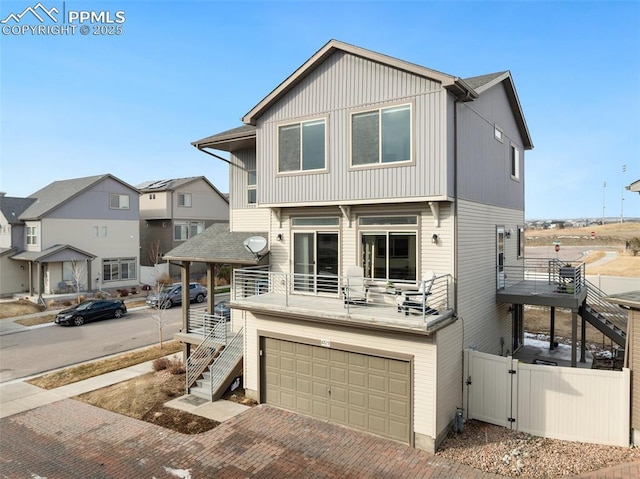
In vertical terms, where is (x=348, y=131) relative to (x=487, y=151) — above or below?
above

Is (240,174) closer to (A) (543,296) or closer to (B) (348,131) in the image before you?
(B) (348,131)

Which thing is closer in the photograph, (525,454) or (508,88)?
(525,454)

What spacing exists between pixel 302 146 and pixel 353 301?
5.24 meters

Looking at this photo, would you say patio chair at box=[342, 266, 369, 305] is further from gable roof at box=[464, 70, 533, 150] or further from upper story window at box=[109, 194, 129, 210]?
upper story window at box=[109, 194, 129, 210]

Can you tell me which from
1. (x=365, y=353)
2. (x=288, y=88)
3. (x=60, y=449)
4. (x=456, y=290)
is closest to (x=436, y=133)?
(x=456, y=290)

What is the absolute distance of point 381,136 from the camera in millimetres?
11812

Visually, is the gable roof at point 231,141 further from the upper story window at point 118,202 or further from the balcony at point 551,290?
the upper story window at point 118,202

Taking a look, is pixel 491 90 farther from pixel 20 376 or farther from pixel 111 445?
pixel 20 376

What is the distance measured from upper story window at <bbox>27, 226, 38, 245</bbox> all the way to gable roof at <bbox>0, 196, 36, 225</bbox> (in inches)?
60.2

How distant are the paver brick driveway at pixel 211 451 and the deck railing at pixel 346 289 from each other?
11.3 feet

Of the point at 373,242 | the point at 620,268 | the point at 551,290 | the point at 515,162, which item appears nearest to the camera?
the point at 373,242

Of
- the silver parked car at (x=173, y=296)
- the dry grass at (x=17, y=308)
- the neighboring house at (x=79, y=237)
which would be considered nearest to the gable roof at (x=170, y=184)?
the neighboring house at (x=79, y=237)

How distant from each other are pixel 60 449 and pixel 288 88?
12115 millimetres

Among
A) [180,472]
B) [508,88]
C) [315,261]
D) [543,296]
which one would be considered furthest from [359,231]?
[508,88]
